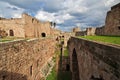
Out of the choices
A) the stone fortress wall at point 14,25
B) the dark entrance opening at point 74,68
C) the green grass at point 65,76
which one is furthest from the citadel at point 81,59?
the stone fortress wall at point 14,25

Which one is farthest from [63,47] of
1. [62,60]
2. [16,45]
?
[16,45]

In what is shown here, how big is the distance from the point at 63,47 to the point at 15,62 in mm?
16754

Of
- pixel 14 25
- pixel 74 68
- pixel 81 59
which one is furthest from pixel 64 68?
pixel 14 25

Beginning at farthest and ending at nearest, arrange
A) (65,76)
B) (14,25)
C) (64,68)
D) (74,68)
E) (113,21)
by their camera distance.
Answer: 1. (14,25)
2. (64,68)
3. (65,76)
4. (74,68)
5. (113,21)

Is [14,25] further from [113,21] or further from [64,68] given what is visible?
[113,21]

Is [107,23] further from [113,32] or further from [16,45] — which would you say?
[16,45]

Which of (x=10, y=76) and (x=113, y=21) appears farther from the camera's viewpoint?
(x=113, y=21)

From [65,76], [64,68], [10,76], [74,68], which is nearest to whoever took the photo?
[10,76]

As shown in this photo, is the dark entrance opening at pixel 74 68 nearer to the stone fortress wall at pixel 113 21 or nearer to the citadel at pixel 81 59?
the citadel at pixel 81 59

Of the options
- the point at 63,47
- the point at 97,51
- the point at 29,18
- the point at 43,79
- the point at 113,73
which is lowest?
the point at 43,79

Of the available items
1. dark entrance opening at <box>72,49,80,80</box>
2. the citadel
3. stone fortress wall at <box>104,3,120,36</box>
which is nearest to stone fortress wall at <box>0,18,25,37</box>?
the citadel

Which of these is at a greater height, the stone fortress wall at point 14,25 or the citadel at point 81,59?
the stone fortress wall at point 14,25

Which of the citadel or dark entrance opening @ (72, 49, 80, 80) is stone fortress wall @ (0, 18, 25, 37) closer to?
the citadel

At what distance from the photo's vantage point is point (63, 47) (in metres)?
24.4
